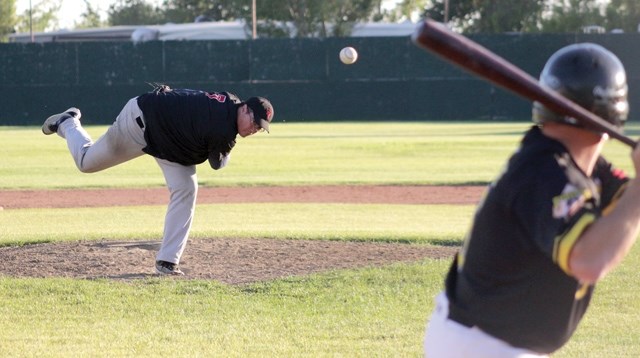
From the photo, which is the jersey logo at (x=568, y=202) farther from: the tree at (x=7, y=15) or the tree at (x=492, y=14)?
the tree at (x=7, y=15)

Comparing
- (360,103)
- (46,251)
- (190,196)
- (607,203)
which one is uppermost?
(607,203)

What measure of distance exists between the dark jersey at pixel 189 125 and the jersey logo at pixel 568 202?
529 centimetres

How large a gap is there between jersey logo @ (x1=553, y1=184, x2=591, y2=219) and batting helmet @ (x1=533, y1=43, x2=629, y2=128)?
0.73ft

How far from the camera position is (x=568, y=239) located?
8.87 feet

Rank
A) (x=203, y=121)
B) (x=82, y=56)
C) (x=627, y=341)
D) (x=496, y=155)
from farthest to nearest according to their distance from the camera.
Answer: (x=82, y=56) < (x=496, y=155) < (x=203, y=121) < (x=627, y=341)

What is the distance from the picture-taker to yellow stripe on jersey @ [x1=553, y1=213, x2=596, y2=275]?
8.86 ft

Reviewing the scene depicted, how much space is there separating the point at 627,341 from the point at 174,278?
3.45 m

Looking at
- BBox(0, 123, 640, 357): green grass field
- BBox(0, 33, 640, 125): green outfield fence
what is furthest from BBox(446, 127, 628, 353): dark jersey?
BBox(0, 33, 640, 125): green outfield fence

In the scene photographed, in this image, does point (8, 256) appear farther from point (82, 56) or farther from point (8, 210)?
point (82, 56)

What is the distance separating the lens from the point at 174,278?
7996mm

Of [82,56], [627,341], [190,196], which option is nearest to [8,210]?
[190,196]

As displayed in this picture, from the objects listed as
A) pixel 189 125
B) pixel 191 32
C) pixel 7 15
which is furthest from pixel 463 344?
pixel 7 15

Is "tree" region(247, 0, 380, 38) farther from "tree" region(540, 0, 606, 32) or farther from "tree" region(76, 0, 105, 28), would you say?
"tree" region(76, 0, 105, 28)

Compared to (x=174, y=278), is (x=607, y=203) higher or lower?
higher
